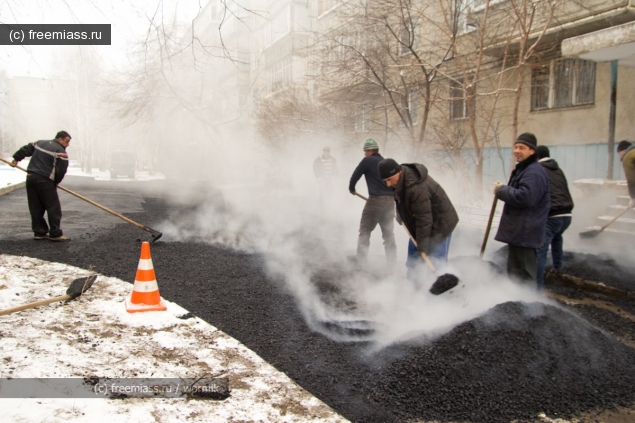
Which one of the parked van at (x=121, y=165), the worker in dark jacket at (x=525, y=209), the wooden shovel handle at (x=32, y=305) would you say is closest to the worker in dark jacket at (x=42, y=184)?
the wooden shovel handle at (x=32, y=305)

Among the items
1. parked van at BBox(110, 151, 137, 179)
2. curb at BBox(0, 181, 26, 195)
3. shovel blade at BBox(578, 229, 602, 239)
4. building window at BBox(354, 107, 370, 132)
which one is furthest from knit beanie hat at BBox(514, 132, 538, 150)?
parked van at BBox(110, 151, 137, 179)

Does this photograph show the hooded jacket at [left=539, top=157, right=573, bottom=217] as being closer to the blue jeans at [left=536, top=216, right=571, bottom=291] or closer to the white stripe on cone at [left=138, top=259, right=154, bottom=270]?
the blue jeans at [left=536, top=216, right=571, bottom=291]

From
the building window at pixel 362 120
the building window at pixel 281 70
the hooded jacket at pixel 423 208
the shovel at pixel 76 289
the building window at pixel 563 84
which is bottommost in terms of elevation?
the shovel at pixel 76 289

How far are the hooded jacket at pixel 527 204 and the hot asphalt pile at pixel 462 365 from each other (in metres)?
0.64

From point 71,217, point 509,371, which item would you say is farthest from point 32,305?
point 71,217

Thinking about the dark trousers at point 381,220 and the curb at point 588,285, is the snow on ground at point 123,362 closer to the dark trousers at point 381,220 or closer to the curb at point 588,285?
the dark trousers at point 381,220

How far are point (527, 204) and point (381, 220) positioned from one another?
225 centimetres

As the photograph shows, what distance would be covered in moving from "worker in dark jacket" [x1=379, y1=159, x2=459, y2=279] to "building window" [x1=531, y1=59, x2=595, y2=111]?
22.9 ft

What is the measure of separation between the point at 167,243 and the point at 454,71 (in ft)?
28.6

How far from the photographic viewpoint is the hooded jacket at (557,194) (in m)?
4.52

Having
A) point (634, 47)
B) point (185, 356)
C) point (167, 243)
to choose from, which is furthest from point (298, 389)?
point (634, 47)

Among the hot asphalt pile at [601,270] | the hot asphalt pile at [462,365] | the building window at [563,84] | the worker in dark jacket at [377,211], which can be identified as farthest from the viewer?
the building window at [563,84]

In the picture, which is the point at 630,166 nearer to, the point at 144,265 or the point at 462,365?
the point at 462,365

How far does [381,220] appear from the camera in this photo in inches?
222
